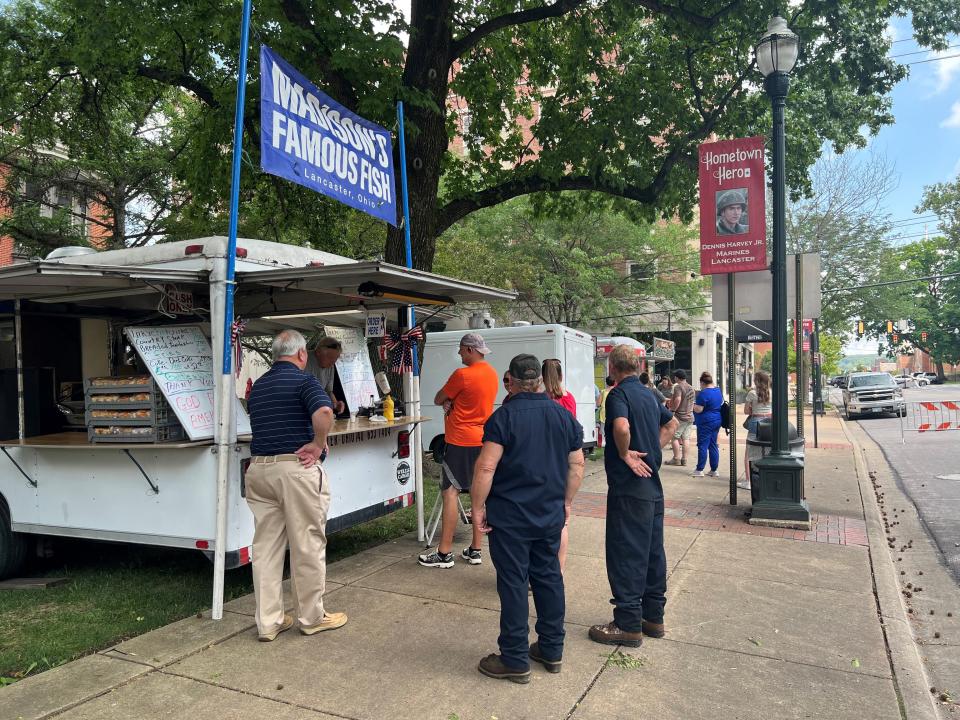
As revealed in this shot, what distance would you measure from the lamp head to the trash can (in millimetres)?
4090

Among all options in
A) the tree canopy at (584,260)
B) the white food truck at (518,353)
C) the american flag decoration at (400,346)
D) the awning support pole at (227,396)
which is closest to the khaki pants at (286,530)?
the awning support pole at (227,396)

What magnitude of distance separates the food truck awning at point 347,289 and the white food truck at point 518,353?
224 inches

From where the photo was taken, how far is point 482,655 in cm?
407

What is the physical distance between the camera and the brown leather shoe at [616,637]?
4191 millimetres

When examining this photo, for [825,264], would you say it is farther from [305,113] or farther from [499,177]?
[305,113]

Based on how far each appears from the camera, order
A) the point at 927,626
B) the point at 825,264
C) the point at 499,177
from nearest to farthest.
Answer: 1. the point at 927,626
2. the point at 499,177
3. the point at 825,264

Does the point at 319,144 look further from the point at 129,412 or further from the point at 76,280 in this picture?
the point at 129,412

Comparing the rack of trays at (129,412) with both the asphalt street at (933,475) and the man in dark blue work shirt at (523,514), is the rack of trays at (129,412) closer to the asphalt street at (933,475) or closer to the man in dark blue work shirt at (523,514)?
the man in dark blue work shirt at (523,514)

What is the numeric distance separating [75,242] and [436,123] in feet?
42.5

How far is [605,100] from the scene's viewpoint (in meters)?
12.0

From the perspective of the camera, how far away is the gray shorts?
5.75 meters

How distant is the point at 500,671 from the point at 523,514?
87 cm

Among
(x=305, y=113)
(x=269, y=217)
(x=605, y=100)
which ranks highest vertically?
(x=605, y=100)

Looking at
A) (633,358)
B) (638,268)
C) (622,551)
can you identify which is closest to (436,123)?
(633,358)
